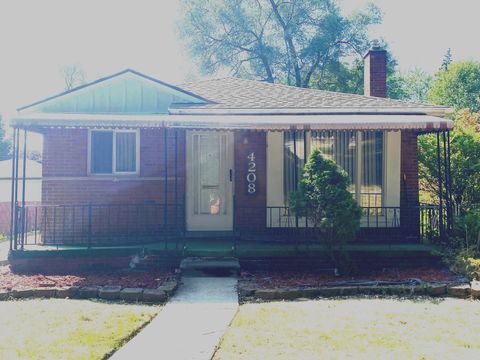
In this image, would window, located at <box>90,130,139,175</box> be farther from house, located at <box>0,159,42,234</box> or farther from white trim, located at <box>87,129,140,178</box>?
house, located at <box>0,159,42,234</box>

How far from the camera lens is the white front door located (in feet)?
35.3

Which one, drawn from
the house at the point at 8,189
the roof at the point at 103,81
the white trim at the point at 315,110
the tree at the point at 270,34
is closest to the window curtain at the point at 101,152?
the roof at the point at 103,81

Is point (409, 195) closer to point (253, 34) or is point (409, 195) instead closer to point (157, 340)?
point (157, 340)

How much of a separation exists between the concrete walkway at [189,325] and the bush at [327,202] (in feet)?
6.61

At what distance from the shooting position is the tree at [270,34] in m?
32.2

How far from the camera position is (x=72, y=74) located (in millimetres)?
44625

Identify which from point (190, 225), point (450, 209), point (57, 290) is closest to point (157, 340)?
point (57, 290)

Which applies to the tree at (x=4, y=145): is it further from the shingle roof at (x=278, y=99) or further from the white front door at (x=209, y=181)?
the white front door at (x=209, y=181)

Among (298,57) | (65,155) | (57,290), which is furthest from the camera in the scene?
(298,57)

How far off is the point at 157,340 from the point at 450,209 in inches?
289

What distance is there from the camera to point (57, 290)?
285 inches

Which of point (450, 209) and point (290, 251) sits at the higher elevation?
point (450, 209)

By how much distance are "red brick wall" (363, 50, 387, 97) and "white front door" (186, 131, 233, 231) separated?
573cm

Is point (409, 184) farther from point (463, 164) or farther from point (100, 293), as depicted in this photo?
point (100, 293)
